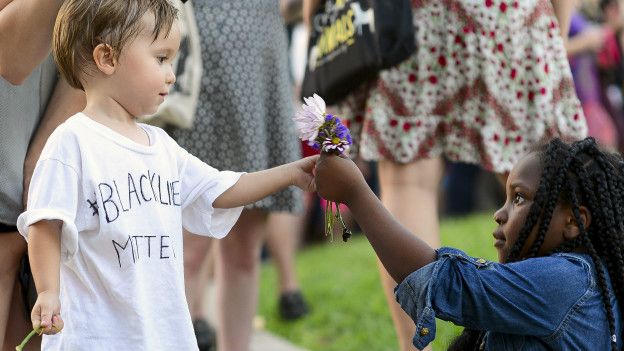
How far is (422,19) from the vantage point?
11.9 ft

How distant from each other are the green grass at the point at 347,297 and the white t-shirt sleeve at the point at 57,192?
1869mm

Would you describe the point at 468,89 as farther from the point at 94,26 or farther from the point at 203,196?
the point at 94,26

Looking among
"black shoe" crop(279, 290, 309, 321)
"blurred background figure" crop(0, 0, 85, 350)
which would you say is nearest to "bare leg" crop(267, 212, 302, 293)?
"black shoe" crop(279, 290, 309, 321)

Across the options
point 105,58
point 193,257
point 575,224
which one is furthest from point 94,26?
point 193,257

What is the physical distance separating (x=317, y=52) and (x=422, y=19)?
456 mm

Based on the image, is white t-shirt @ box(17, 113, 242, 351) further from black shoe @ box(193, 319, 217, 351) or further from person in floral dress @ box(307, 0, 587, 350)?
black shoe @ box(193, 319, 217, 351)

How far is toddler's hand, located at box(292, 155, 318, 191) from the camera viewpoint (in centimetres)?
285

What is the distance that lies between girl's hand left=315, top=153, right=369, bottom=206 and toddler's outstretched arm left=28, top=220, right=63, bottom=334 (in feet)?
2.22

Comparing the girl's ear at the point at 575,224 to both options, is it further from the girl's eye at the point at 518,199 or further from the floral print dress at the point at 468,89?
the floral print dress at the point at 468,89

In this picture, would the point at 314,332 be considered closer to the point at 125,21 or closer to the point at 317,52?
the point at 317,52

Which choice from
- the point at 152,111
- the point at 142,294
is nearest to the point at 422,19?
the point at 152,111

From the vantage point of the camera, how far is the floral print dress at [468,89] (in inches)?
142

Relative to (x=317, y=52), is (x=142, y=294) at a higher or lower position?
lower

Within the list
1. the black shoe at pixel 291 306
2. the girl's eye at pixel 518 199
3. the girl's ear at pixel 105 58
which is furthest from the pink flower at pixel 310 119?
the black shoe at pixel 291 306
